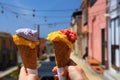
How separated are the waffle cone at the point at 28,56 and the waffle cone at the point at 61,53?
0.39ft

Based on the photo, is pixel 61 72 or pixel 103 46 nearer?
pixel 61 72

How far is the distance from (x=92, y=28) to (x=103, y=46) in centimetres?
448

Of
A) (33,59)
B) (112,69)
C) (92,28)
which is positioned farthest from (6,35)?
(33,59)

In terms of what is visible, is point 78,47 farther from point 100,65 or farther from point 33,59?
point 33,59

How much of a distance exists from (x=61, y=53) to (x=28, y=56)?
0.17 m

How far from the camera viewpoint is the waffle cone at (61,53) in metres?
1.87

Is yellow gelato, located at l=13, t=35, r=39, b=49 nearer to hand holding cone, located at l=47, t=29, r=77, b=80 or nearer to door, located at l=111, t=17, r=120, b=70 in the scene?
hand holding cone, located at l=47, t=29, r=77, b=80

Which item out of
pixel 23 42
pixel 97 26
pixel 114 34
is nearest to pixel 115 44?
pixel 114 34

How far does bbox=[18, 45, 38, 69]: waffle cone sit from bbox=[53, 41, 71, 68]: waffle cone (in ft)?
0.39

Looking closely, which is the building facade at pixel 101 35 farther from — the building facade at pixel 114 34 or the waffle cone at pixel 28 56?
Answer: the waffle cone at pixel 28 56

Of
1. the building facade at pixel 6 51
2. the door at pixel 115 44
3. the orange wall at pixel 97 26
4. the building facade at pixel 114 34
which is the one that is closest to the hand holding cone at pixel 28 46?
the building facade at pixel 114 34

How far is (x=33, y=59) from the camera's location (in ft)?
6.32

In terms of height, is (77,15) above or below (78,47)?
above

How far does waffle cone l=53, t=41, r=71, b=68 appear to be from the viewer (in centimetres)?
187
